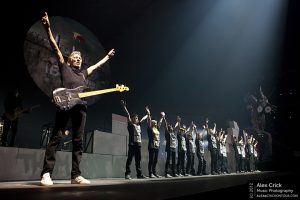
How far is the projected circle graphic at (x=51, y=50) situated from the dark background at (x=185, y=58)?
0.18 m

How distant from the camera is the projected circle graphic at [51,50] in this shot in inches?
269

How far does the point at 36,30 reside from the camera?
692 cm

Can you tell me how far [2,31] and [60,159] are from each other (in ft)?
10.9

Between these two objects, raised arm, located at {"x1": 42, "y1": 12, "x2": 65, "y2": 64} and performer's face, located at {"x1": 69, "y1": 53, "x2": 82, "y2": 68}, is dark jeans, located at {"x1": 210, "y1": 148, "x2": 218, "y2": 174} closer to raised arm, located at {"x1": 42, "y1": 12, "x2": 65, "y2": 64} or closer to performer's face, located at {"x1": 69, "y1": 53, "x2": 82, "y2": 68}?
performer's face, located at {"x1": 69, "y1": 53, "x2": 82, "y2": 68}

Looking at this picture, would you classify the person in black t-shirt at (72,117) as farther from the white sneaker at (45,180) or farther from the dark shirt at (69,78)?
the white sneaker at (45,180)

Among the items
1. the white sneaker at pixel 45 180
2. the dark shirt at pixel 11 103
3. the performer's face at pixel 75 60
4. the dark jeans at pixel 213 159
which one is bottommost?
the dark jeans at pixel 213 159

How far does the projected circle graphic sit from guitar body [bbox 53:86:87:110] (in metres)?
3.15

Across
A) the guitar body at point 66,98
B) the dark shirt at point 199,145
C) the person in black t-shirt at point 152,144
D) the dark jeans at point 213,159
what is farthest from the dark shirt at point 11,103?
the dark jeans at point 213,159

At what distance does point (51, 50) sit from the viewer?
7145 mm

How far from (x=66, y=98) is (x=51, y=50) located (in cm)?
445

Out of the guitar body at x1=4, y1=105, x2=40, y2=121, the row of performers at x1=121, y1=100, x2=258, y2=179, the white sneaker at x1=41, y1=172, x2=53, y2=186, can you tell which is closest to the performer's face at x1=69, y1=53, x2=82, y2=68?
the white sneaker at x1=41, y1=172, x2=53, y2=186

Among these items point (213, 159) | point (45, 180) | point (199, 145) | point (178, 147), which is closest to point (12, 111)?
point (45, 180)

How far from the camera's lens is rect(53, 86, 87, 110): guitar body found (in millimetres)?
3111

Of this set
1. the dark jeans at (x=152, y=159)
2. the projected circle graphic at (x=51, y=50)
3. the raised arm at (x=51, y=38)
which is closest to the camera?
the raised arm at (x=51, y=38)
